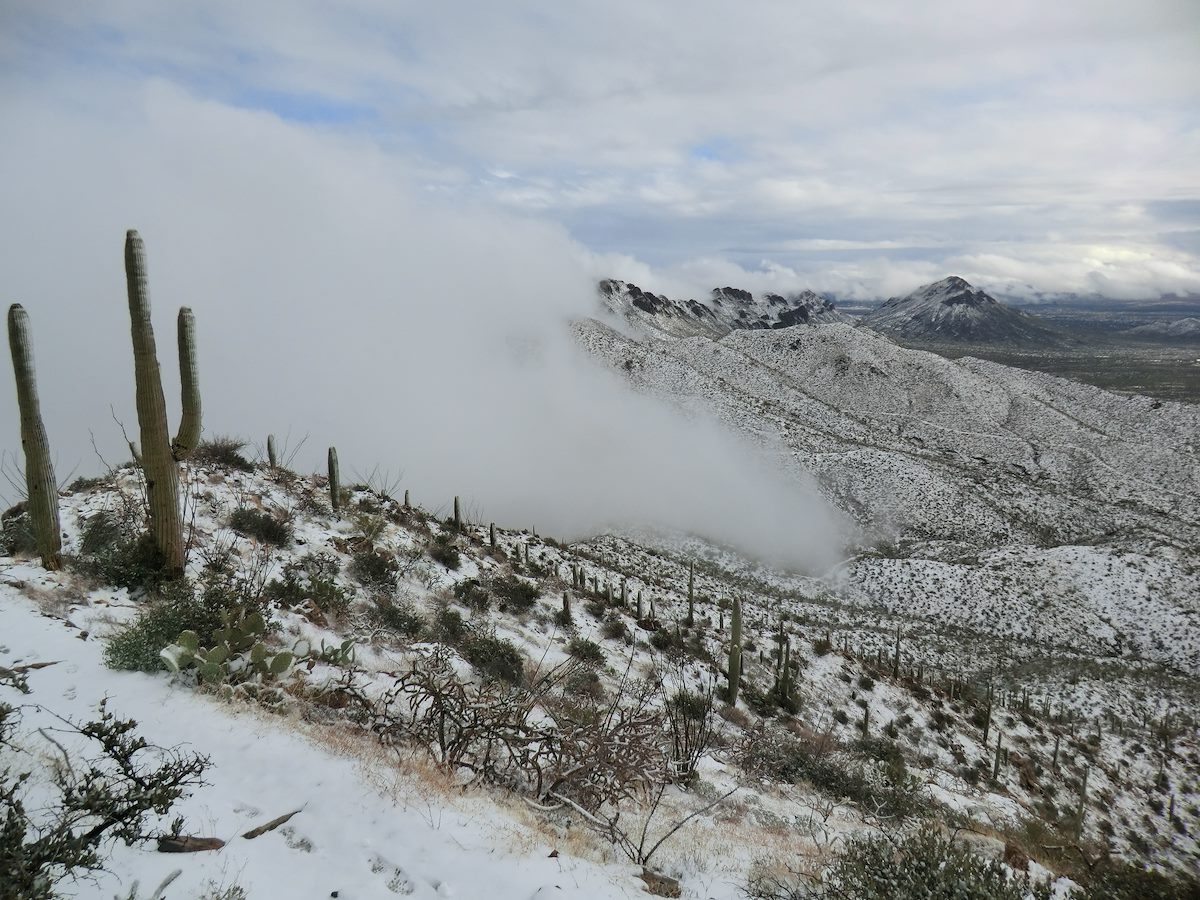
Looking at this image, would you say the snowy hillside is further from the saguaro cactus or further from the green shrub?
the green shrub

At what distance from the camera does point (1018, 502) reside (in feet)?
155

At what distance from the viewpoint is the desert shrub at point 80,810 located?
2984 millimetres

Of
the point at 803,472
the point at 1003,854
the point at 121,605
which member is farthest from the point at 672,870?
the point at 803,472

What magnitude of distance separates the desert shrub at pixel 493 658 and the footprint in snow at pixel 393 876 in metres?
5.37

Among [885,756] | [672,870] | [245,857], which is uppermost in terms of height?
[245,857]

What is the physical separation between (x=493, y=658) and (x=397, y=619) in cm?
178

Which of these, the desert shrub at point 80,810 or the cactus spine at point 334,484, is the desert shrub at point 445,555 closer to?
the cactus spine at point 334,484

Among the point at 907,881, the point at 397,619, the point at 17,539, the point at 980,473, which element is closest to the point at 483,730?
the point at 907,881

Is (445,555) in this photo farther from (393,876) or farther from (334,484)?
(393,876)

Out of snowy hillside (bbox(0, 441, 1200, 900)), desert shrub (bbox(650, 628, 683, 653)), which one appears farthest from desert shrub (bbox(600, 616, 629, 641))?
desert shrub (bbox(650, 628, 683, 653))

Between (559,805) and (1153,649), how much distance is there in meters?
37.4

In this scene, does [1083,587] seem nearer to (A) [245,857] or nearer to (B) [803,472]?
(B) [803,472]

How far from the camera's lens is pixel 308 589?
9703 millimetres

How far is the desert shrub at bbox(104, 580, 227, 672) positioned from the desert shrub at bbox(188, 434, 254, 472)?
7.27 m
